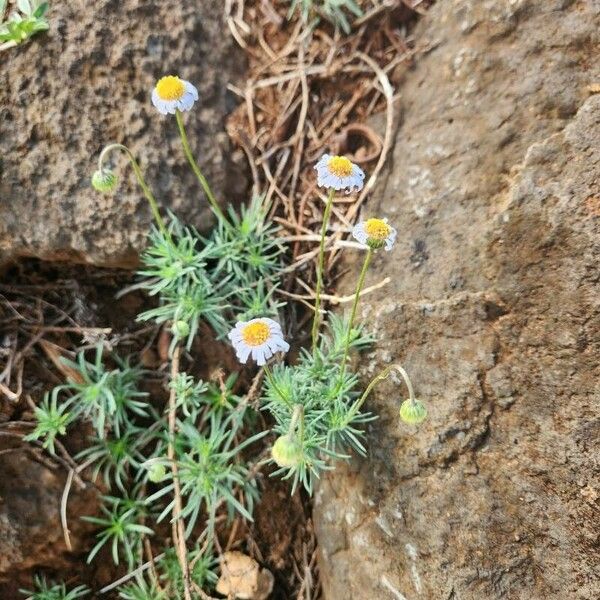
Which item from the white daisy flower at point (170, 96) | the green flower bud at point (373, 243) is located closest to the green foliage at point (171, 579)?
the green flower bud at point (373, 243)

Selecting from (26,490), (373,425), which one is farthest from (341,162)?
(26,490)

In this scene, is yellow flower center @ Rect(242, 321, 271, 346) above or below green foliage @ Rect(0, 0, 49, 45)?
below

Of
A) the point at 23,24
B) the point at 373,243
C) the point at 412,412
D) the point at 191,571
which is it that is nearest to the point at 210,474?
the point at 191,571

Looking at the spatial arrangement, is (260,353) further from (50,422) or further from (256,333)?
(50,422)

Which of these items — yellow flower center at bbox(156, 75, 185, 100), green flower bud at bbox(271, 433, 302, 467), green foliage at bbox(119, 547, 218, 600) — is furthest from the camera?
green foliage at bbox(119, 547, 218, 600)

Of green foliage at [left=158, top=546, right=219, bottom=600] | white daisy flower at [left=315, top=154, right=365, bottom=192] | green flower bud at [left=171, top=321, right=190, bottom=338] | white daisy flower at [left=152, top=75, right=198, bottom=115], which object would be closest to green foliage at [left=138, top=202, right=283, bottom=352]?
green flower bud at [left=171, top=321, right=190, bottom=338]

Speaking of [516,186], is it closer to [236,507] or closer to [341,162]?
[341,162]

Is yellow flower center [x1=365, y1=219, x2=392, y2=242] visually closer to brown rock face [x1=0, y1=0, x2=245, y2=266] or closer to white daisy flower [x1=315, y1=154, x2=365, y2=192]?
white daisy flower [x1=315, y1=154, x2=365, y2=192]
